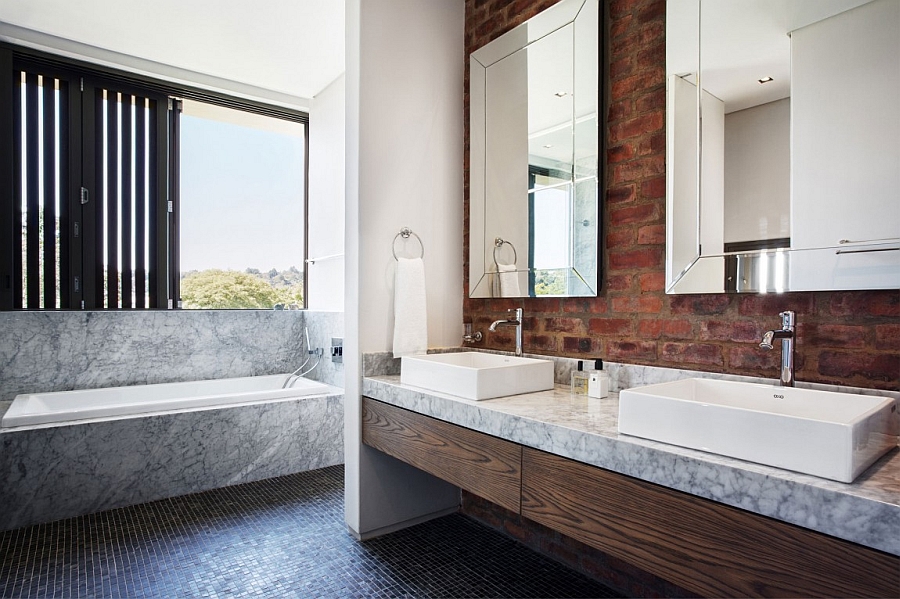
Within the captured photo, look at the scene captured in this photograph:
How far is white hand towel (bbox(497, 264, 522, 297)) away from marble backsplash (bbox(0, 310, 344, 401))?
169 centimetres

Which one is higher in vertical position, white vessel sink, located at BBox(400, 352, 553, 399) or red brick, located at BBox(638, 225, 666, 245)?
red brick, located at BBox(638, 225, 666, 245)

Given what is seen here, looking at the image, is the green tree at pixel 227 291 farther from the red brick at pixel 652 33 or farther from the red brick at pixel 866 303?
the red brick at pixel 866 303

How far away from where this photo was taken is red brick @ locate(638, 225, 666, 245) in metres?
1.90

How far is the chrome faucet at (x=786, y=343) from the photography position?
1485mm

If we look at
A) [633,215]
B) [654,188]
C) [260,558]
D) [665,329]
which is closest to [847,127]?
[654,188]

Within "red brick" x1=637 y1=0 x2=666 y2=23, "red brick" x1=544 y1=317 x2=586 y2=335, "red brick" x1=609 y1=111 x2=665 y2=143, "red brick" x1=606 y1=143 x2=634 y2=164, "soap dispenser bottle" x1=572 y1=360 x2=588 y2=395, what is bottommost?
"soap dispenser bottle" x1=572 y1=360 x2=588 y2=395

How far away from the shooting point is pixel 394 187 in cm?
254

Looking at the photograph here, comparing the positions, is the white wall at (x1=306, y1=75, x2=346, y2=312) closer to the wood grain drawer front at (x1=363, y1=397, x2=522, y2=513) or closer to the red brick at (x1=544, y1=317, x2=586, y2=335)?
the wood grain drawer front at (x1=363, y1=397, x2=522, y2=513)

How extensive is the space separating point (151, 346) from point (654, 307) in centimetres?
345

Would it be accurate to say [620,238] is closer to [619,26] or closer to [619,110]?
[619,110]

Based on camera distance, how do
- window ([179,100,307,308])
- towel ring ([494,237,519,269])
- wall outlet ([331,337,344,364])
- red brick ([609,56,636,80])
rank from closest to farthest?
1. red brick ([609,56,636,80])
2. towel ring ([494,237,519,269])
3. wall outlet ([331,337,344,364])
4. window ([179,100,307,308])

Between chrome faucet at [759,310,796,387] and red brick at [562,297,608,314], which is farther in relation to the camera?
red brick at [562,297,608,314]

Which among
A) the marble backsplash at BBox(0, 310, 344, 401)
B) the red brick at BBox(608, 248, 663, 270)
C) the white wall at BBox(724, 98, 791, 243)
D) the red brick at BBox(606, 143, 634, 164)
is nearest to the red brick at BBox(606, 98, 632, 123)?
the red brick at BBox(606, 143, 634, 164)

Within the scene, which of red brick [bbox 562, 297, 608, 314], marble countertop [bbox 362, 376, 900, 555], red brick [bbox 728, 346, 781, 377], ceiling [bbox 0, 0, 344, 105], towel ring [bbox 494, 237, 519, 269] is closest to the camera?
marble countertop [bbox 362, 376, 900, 555]
